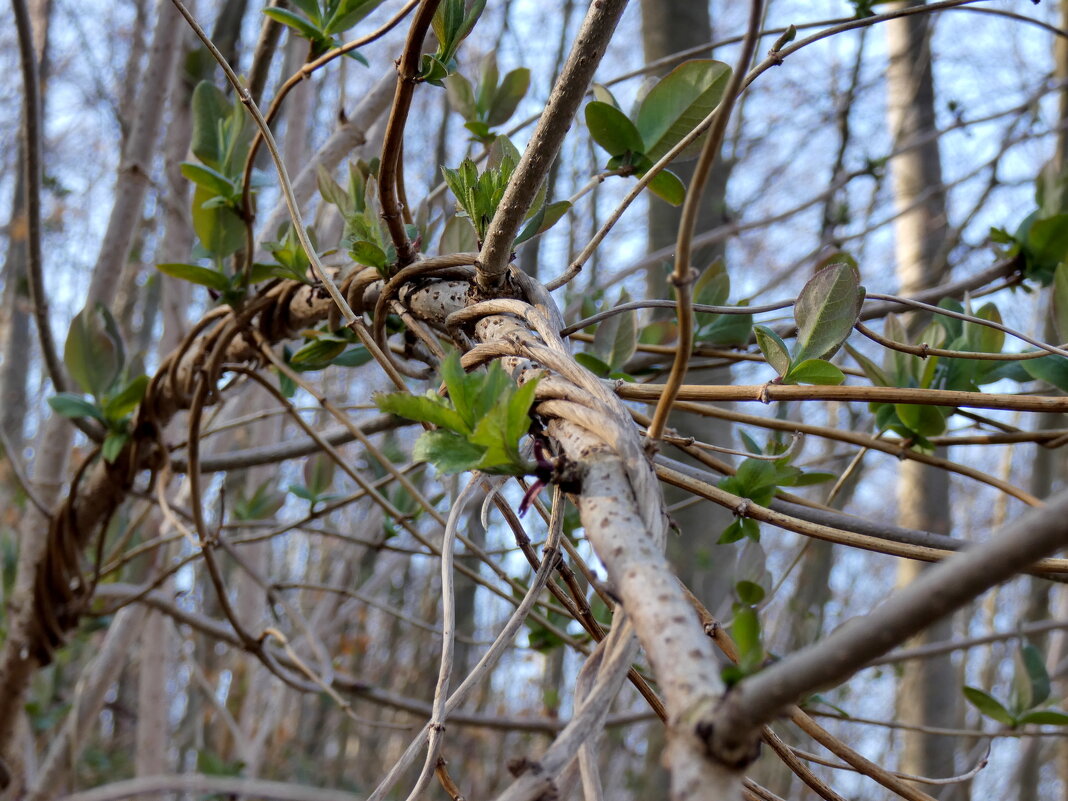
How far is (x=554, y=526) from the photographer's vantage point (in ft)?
1.23

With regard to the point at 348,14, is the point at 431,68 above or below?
below

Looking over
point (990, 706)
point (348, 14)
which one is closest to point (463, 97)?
point (348, 14)

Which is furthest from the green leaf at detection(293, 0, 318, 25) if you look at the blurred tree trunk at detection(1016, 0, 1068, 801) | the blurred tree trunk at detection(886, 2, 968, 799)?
the blurred tree trunk at detection(1016, 0, 1068, 801)

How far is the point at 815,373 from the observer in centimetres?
49

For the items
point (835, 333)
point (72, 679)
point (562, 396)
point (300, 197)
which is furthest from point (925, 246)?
point (72, 679)

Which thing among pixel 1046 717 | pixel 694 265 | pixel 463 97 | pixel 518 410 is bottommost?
pixel 1046 717

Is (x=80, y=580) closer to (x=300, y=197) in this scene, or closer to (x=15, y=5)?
(x=300, y=197)

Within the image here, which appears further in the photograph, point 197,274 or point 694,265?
point 694,265

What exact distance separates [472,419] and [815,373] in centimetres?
22

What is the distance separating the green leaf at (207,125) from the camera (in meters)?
0.78

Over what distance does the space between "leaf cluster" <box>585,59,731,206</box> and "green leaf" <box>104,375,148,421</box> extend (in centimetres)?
55

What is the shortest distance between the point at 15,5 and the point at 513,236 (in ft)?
2.39

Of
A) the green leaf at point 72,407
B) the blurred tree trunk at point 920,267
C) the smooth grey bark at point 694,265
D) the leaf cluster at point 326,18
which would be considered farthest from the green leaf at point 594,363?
the blurred tree trunk at point 920,267

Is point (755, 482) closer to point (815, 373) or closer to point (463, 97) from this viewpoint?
point (815, 373)
